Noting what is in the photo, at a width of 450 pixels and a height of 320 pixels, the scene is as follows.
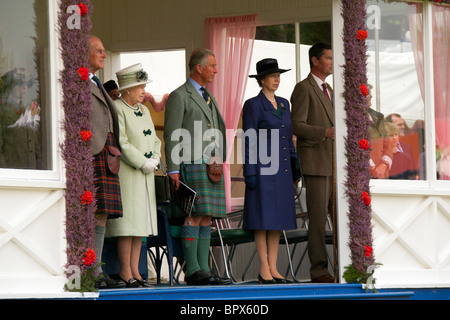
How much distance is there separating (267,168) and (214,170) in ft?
1.70

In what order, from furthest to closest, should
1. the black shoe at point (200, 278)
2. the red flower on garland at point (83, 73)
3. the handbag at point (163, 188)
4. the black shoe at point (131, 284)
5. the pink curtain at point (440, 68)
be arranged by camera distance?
the pink curtain at point (440, 68) < the handbag at point (163, 188) < the black shoe at point (200, 278) < the black shoe at point (131, 284) < the red flower on garland at point (83, 73)

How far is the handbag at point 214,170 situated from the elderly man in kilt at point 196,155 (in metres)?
0.02

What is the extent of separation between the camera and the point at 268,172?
799cm

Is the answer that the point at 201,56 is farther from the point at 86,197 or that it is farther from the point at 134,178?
the point at 86,197

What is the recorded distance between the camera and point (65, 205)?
661 centimetres

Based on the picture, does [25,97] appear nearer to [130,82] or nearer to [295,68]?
[130,82]

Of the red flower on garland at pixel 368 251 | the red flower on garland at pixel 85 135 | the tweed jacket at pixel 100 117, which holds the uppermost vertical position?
the tweed jacket at pixel 100 117

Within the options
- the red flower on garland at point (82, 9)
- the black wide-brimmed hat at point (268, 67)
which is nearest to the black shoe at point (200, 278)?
the black wide-brimmed hat at point (268, 67)

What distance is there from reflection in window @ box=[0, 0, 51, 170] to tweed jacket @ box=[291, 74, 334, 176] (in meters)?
2.49

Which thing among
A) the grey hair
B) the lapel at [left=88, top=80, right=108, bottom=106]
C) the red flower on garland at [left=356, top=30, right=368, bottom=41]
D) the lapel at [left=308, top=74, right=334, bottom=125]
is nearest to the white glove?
the lapel at [left=88, top=80, right=108, bottom=106]

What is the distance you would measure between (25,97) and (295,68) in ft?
16.0

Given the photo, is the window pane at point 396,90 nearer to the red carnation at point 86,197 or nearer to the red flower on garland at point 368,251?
the red flower on garland at point 368,251

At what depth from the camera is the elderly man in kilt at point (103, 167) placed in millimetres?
6918

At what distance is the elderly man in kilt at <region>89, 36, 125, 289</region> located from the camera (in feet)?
22.7
